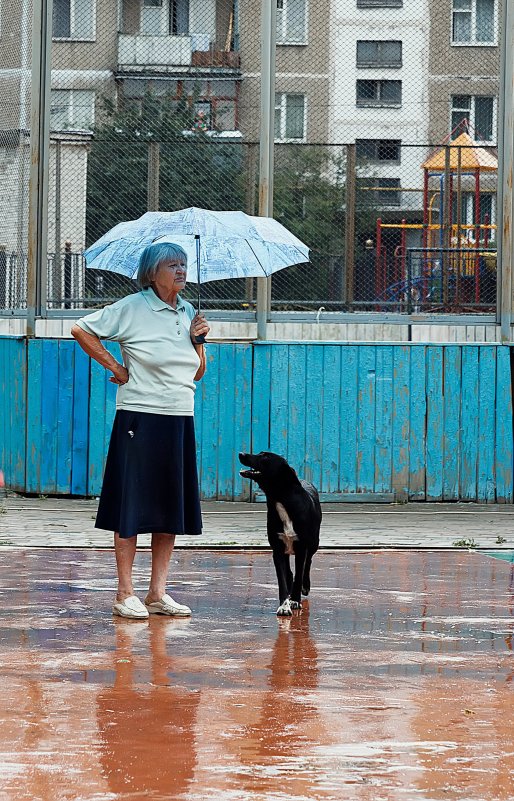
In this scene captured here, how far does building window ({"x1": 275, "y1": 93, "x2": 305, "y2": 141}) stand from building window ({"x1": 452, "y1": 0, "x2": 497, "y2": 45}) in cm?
164

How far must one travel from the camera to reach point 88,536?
11.1m

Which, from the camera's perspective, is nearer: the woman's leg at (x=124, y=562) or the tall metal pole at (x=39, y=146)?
the woman's leg at (x=124, y=562)

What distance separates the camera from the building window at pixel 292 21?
13.5m

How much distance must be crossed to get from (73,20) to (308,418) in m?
4.36

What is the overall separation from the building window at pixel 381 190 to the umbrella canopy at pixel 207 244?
460 cm

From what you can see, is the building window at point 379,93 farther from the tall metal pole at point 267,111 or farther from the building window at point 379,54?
the tall metal pole at point 267,111

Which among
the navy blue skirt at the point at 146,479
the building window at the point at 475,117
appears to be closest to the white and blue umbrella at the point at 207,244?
the navy blue skirt at the point at 146,479

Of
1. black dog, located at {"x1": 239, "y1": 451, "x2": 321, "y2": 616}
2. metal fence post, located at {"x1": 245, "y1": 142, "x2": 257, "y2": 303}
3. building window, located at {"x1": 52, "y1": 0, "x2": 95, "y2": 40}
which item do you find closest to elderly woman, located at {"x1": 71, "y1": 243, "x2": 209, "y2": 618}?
black dog, located at {"x1": 239, "y1": 451, "x2": 321, "y2": 616}

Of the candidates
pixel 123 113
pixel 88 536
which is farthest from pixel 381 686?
pixel 123 113

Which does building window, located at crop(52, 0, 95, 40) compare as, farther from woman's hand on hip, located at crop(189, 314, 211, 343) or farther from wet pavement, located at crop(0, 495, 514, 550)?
woman's hand on hip, located at crop(189, 314, 211, 343)

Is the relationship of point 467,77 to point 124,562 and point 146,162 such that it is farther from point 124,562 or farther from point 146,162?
point 124,562

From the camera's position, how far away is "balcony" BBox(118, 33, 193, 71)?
13.2 meters

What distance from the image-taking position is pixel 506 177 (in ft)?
Result: 45.1

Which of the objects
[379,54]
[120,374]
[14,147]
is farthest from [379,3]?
[120,374]
